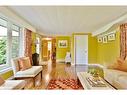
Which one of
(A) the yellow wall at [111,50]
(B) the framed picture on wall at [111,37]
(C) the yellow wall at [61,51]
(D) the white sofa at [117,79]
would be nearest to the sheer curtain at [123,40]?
(A) the yellow wall at [111,50]

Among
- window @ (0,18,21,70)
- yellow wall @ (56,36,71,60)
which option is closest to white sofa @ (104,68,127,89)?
window @ (0,18,21,70)

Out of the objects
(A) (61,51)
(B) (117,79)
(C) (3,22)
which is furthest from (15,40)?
(A) (61,51)

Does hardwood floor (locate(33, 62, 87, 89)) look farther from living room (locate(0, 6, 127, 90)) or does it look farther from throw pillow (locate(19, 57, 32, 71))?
throw pillow (locate(19, 57, 32, 71))

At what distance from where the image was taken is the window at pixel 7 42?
511 cm

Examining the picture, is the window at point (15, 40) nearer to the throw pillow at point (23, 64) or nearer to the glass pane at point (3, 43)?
the glass pane at point (3, 43)

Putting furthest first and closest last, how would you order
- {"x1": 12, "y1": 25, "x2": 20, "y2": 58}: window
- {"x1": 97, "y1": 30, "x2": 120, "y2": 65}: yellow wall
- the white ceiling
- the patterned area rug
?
1. {"x1": 97, "y1": 30, "x2": 120, "y2": 65}: yellow wall
2. {"x1": 12, "y1": 25, "x2": 20, "y2": 58}: window
3. the patterned area rug
4. the white ceiling

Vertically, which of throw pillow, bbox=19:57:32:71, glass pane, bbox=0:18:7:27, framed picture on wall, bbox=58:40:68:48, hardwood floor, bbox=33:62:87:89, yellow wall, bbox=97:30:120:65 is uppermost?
glass pane, bbox=0:18:7:27

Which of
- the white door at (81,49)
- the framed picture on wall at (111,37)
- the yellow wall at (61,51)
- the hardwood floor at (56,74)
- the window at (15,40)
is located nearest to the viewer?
the hardwood floor at (56,74)

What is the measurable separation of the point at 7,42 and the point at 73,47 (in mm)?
5775

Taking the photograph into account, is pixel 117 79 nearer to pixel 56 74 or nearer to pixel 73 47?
pixel 56 74

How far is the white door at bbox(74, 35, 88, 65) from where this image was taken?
414 inches

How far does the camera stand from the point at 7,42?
5.45 metres
